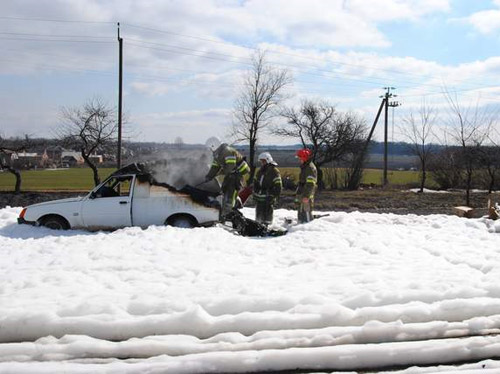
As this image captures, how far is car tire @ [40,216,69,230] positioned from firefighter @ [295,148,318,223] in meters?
5.31

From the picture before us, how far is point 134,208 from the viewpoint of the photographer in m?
10.3

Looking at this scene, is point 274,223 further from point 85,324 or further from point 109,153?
point 109,153

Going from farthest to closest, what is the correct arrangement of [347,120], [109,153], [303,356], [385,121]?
[385,121], [347,120], [109,153], [303,356]

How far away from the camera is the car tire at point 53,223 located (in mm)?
10250

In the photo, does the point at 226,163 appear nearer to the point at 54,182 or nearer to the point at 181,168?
the point at 181,168

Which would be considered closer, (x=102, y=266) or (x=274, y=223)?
(x=102, y=266)

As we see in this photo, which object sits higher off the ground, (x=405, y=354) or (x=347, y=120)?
(x=347, y=120)

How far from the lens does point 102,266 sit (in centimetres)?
711

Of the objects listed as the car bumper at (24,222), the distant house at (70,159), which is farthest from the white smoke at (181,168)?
the distant house at (70,159)

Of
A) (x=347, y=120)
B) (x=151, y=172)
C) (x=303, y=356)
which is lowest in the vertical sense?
(x=303, y=356)

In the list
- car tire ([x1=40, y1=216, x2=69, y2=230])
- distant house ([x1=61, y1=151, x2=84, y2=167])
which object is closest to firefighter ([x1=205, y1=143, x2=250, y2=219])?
car tire ([x1=40, y1=216, x2=69, y2=230])

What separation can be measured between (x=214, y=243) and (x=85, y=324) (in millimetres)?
4097

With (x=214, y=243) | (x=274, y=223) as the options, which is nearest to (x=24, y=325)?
(x=214, y=243)

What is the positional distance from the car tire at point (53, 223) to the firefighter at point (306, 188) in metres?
5.31
